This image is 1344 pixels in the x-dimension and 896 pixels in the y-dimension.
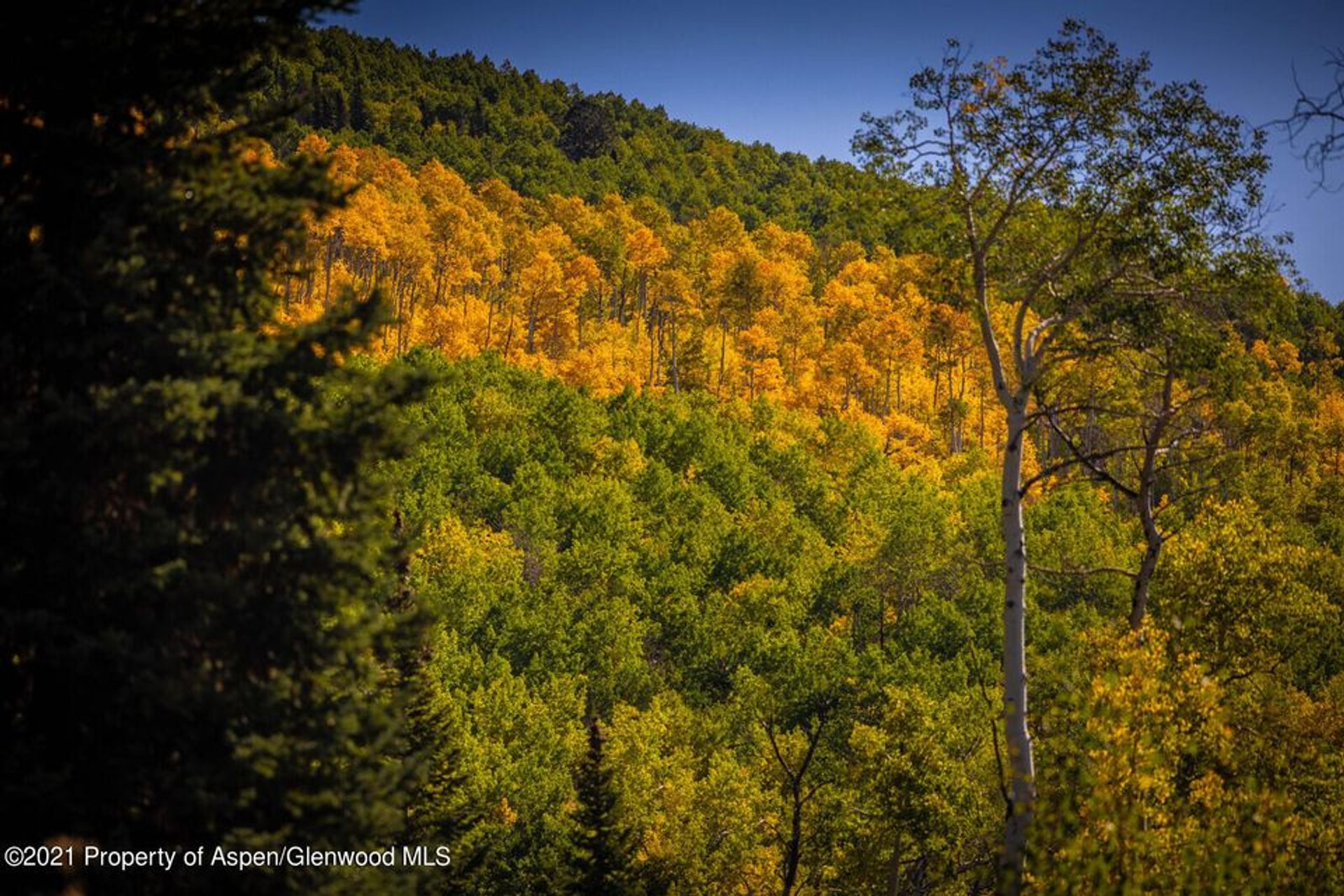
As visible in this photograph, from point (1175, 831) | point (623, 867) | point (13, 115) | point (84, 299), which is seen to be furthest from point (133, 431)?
point (623, 867)

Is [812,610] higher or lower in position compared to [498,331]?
lower

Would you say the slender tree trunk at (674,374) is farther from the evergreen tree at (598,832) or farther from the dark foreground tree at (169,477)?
the dark foreground tree at (169,477)

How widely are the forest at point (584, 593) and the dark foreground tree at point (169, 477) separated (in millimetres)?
32

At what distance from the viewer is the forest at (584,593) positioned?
21.7 feet

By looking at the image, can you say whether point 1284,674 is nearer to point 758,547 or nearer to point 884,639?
point 884,639

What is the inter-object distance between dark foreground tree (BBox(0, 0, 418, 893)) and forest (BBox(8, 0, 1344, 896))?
32 millimetres

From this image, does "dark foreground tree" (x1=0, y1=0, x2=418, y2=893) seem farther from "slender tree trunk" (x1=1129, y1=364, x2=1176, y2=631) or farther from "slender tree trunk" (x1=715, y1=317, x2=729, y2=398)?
"slender tree trunk" (x1=715, y1=317, x2=729, y2=398)

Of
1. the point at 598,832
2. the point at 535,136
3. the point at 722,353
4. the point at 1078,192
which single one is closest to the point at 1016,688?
the point at 1078,192

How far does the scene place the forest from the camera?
6629mm

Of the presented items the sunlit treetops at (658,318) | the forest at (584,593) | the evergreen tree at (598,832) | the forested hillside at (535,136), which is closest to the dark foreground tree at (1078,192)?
the forest at (584,593)

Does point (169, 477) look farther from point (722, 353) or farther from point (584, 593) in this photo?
point (722, 353)

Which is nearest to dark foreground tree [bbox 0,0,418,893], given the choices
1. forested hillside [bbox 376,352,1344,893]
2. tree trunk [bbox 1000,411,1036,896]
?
tree trunk [bbox 1000,411,1036,896]

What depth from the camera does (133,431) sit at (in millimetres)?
6445

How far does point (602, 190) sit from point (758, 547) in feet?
332
